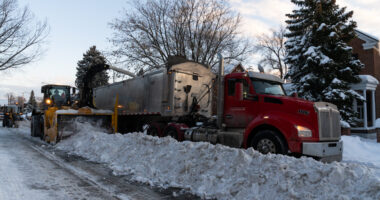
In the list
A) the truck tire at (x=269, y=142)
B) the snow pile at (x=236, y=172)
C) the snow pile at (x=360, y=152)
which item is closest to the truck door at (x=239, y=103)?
the truck tire at (x=269, y=142)

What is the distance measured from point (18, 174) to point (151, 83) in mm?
6262

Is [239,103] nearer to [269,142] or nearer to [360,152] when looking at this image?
[269,142]

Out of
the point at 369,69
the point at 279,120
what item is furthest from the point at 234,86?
the point at 369,69

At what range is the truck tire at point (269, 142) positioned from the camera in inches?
265

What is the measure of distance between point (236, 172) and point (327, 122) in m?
3.31

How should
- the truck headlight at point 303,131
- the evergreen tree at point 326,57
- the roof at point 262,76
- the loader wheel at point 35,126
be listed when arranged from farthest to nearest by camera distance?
the loader wheel at point 35,126 < the evergreen tree at point 326,57 < the roof at point 262,76 < the truck headlight at point 303,131

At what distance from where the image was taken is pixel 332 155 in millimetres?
6816

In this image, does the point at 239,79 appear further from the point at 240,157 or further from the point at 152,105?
the point at 152,105

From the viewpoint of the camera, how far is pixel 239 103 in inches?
324

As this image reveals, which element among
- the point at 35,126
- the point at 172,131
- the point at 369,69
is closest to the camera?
the point at 172,131

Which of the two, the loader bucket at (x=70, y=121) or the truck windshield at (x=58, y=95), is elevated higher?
the truck windshield at (x=58, y=95)

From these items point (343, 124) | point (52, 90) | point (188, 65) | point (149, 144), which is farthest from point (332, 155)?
point (52, 90)

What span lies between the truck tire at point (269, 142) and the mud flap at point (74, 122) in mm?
7842

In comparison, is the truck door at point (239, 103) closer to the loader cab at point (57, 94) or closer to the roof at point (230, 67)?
the loader cab at point (57, 94)
